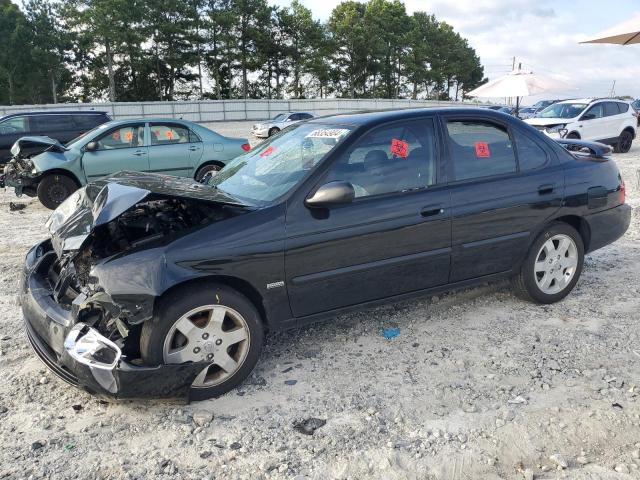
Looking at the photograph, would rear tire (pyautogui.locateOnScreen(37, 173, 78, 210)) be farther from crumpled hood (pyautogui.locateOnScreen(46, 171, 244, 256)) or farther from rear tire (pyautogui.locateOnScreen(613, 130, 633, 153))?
rear tire (pyautogui.locateOnScreen(613, 130, 633, 153))

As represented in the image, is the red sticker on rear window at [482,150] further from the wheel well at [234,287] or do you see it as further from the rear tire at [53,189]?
the rear tire at [53,189]

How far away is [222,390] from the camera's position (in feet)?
10.5

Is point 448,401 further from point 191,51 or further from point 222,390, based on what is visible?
point 191,51

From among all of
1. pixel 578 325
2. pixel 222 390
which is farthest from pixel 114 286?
pixel 578 325

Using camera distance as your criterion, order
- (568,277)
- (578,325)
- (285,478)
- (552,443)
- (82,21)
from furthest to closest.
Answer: (82,21) → (568,277) → (578,325) → (552,443) → (285,478)

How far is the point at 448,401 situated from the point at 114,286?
201 cm

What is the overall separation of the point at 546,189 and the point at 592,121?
13.2 meters

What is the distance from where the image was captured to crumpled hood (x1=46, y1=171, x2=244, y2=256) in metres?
3.03

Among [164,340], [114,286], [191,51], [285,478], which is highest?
[191,51]

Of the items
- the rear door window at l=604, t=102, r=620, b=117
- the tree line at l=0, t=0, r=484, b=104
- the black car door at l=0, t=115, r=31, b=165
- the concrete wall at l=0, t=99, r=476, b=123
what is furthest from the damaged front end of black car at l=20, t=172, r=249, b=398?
the tree line at l=0, t=0, r=484, b=104

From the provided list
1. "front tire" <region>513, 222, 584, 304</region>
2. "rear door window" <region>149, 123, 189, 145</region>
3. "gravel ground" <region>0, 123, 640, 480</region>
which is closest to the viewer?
"gravel ground" <region>0, 123, 640, 480</region>

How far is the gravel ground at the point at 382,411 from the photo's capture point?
2.65 meters

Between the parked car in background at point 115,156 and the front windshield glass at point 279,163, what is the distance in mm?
5431

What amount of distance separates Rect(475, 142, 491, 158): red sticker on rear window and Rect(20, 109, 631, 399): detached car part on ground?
3 cm
